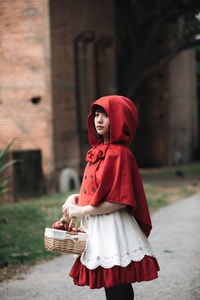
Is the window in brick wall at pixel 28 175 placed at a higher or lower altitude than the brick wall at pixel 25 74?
lower

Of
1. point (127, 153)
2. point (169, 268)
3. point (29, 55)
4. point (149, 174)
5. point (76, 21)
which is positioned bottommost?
point (149, 174)

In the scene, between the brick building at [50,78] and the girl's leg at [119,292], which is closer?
the girl's leg at [119,292]

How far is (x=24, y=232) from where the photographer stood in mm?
6387

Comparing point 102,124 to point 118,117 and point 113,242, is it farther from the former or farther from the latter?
point 113,242

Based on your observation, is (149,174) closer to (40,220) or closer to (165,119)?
(165,119)

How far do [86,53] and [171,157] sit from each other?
854 cm

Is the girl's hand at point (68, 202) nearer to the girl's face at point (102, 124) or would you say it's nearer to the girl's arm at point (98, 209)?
the girl's arm at point (98, 209)

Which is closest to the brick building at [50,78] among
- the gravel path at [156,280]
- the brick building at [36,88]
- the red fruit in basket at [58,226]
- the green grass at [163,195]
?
the brick building at [36,88]

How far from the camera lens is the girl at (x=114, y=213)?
2.60 m

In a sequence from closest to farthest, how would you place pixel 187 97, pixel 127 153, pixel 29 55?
pixel 127 153, pixel 29 55, pixel 187 97

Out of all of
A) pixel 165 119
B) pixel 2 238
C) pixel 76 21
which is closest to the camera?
pixel 2 238

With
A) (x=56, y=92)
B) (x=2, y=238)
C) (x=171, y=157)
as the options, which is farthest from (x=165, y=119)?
(x=2, y=238)

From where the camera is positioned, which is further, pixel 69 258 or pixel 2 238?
pixel 2 238

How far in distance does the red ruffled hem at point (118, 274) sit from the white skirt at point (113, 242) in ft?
0.13
